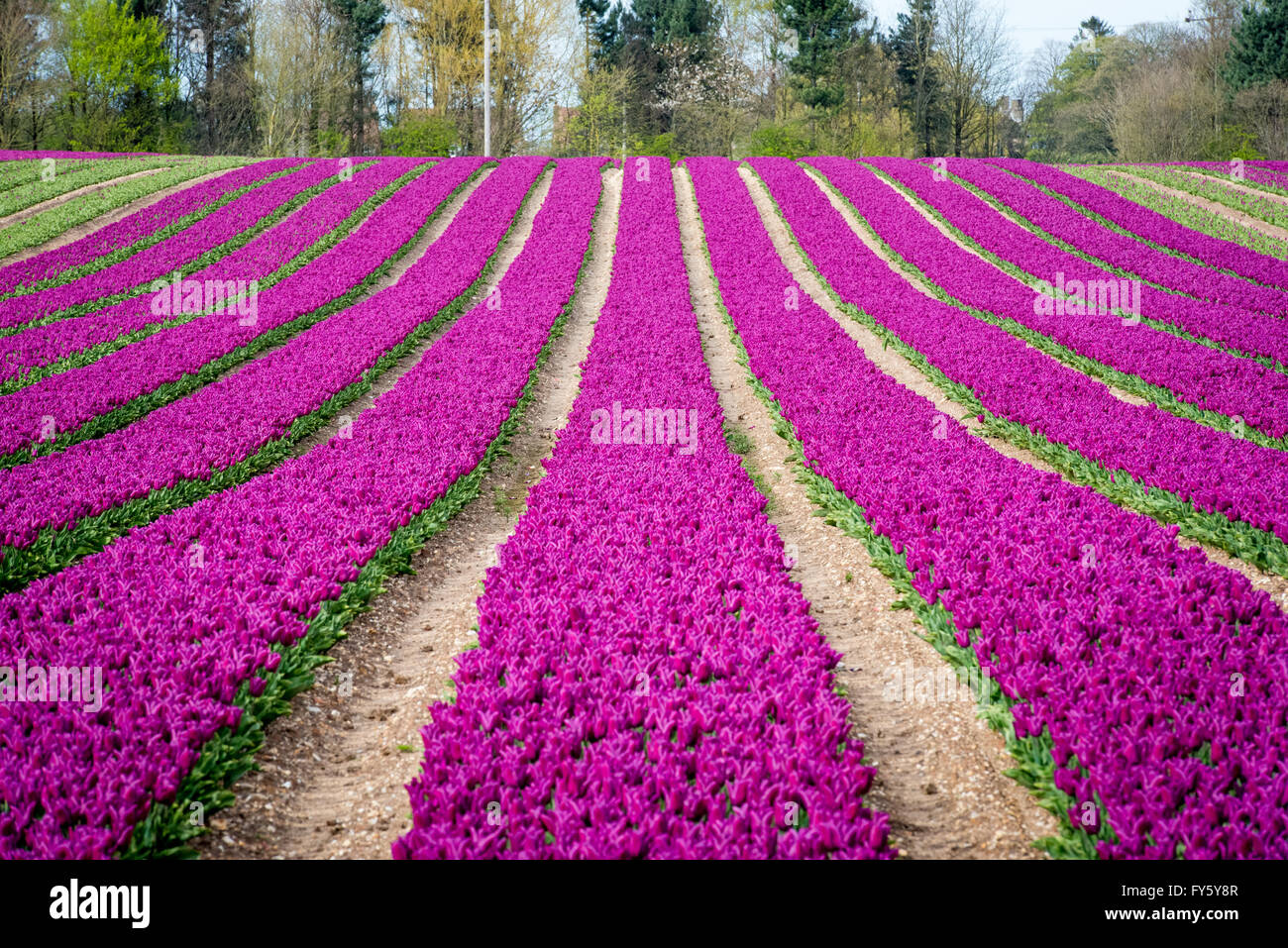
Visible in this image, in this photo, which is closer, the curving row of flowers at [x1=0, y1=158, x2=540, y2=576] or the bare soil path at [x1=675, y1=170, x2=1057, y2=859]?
the bare soil path at [x1=675, y1=170, x2=1057, y2=859]

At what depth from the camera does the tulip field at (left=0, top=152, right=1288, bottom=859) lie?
418 cm

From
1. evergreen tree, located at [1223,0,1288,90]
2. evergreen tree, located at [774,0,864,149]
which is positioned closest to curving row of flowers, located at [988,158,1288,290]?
evergreen tree, located at [774,0,864,149]

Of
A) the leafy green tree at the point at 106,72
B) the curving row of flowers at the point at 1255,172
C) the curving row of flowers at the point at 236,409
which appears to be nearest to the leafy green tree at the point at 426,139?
the leafy green tree at the point at 106,72

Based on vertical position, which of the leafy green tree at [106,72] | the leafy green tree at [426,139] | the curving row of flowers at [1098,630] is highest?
the leafy green tree at [106,72]

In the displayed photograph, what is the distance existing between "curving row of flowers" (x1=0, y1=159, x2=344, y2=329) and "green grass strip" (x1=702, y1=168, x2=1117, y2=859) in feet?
56.4

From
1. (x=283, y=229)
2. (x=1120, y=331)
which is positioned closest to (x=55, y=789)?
(x=1120, y=331)

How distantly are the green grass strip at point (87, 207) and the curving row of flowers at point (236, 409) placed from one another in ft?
30.6

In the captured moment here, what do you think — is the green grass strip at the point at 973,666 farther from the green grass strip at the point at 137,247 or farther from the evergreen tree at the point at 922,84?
the evergreen tree at the point at 922,84

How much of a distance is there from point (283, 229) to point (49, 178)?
13630 millimetres

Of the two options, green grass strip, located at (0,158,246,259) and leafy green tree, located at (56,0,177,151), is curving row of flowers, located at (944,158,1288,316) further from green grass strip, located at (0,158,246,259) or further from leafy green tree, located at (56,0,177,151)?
leafy green tree, located at (56,0,177,151)

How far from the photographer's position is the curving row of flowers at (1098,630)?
4039 mm

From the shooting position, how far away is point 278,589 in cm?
627

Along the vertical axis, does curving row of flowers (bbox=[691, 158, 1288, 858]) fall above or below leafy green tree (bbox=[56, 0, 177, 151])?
below

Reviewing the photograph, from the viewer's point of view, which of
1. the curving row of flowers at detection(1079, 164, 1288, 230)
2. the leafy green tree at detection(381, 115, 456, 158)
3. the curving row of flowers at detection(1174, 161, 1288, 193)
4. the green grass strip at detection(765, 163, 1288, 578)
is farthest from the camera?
the leafy green tree at detection(381, 115, 456, 158)
